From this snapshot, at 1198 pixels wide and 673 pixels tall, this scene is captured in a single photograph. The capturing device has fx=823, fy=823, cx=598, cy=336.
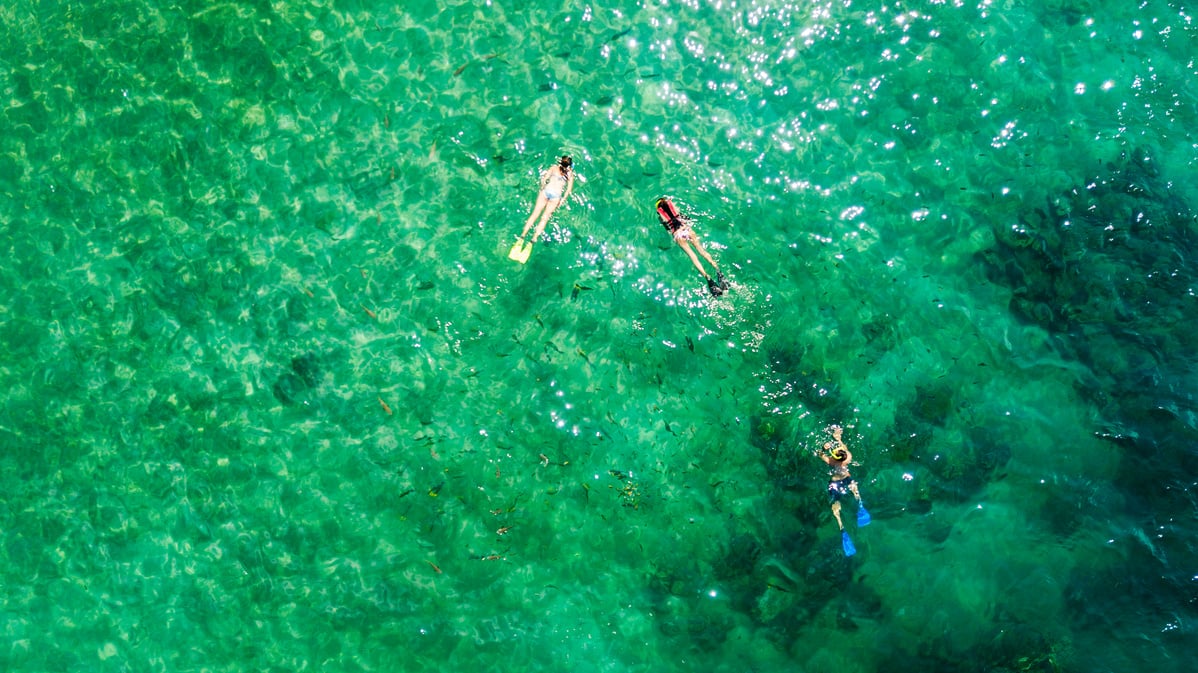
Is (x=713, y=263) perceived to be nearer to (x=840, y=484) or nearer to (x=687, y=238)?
(x=687, y=238)

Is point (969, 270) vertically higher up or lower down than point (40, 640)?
higher up

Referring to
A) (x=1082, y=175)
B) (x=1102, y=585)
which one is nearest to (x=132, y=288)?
(x=1082, y=175)

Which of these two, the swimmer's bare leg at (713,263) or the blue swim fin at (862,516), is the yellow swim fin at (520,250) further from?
the blue swim fin at (862,516)

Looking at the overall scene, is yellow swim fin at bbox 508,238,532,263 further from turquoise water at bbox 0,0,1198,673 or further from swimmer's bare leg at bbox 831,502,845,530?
swimmer's bare leg at bbox 831,502,845,530

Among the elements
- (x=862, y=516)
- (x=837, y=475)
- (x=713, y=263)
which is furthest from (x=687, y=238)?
(x=862, y=516)

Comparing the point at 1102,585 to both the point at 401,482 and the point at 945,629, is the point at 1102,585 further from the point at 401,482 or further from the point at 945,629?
the point at 401,482

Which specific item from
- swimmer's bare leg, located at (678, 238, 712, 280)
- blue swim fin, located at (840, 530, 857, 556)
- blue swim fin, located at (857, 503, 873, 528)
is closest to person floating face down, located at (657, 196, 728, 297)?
swimmer's bare leg, located at (678, 238, 712, 280)
